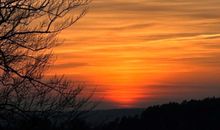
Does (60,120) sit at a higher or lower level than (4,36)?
lower

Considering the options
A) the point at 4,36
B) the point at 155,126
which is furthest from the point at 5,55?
the point at 155,126

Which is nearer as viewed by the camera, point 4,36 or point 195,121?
point 4,36

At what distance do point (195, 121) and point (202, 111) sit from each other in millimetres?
1323

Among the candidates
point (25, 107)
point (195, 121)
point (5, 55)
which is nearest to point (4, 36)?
point (5, 55)

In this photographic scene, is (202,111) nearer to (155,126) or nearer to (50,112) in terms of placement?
(155,126)

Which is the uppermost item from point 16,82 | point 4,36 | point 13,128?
point 4,36

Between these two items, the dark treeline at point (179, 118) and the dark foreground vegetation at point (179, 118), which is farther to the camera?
the dark treeline at point (179, 118)

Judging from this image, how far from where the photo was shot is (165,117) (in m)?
42.6

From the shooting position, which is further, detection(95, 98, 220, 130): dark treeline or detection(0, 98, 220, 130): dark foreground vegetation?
detection(95, 98, 220, 130): dark treeline

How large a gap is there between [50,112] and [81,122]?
0.72 meters

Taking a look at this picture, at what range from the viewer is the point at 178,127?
42375 mm

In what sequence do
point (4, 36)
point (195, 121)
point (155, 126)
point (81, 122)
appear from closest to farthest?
point (4, 36) → point (81, 122) → point (155, 126) → point (195, 121)

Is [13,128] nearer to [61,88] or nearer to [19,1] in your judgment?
[61,88]

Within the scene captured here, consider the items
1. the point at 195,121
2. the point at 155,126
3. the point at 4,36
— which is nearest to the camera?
the point at 4,36
